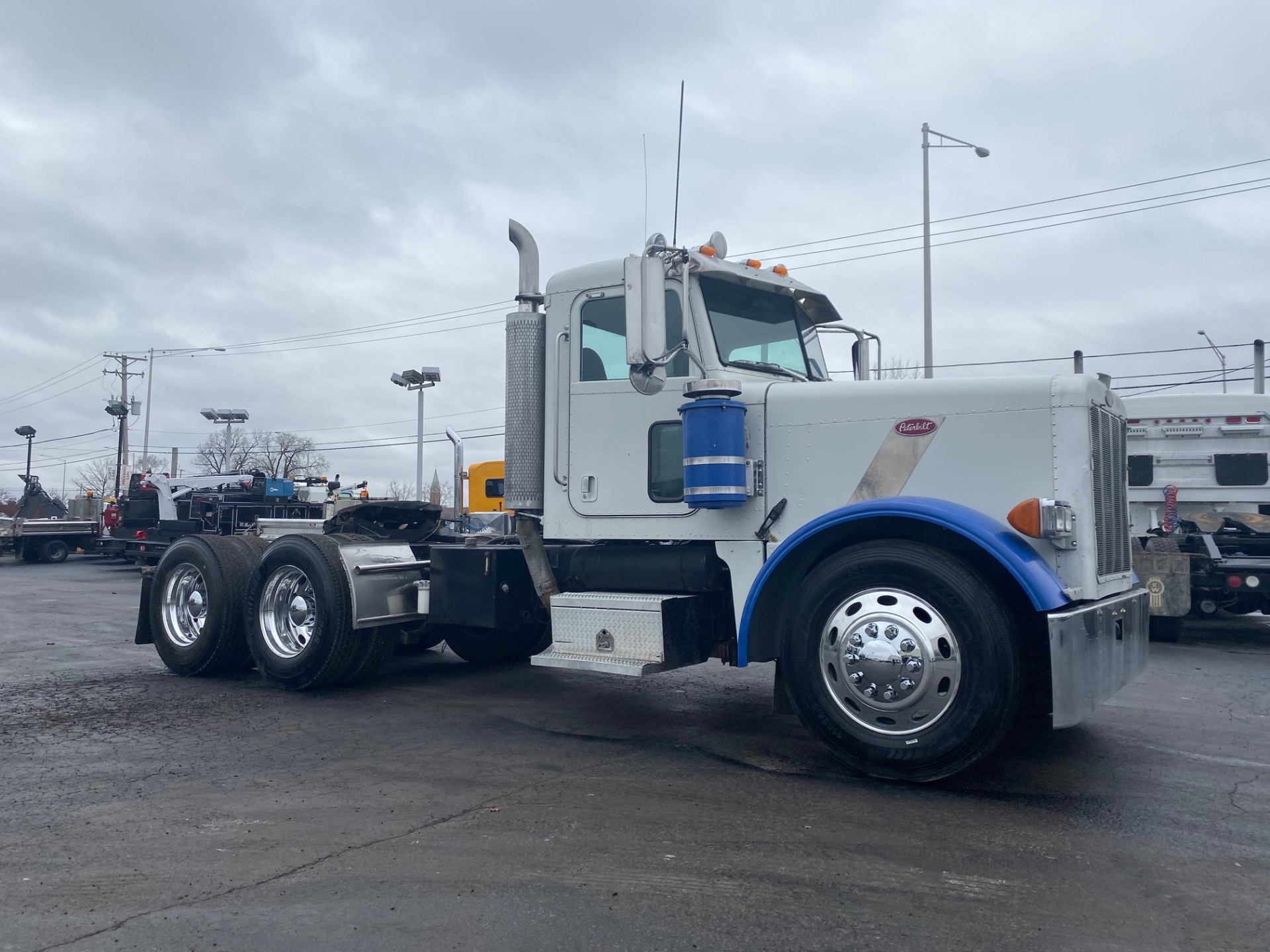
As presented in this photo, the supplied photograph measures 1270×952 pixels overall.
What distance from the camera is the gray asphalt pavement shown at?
3.28 metres

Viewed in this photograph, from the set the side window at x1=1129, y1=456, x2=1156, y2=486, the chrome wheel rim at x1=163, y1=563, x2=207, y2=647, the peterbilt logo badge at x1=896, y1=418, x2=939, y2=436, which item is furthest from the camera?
the side window at x1=1129, y1=456, x2=1156, y2=486

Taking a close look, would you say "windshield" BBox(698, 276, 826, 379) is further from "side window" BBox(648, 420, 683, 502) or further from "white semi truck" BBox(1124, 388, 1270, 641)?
"white semi truck" BBox(1124, 388, 1270, 641)

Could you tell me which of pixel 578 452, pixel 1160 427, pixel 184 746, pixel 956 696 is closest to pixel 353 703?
pixel 184 746

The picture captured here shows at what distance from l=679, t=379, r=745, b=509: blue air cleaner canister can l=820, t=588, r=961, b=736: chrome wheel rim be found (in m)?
0.92

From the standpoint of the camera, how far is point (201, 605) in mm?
8422

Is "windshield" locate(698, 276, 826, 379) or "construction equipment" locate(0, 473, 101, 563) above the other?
"windshield" locate(698, 276, 826, 379)

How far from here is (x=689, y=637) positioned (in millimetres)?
5816

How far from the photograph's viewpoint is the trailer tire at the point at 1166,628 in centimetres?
1059

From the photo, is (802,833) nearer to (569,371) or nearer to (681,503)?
(681,503)

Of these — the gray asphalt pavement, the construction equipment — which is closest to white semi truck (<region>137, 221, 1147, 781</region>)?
the gray asphalt pavement

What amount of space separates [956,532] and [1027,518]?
415 millimetres

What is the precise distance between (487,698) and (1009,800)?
12.7 ft

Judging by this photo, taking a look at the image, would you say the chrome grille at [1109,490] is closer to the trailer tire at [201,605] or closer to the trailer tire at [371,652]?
the trailer tire at [371,652]

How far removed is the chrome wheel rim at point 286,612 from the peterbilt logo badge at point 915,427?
180 inches
